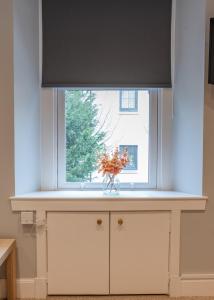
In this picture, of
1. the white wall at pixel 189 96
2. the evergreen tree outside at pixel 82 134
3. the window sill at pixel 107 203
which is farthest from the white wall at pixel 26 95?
the white wall at pixel 189 96

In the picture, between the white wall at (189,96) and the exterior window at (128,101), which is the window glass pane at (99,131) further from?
the white wall at (189,96)

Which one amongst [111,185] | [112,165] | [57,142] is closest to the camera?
[112,165]

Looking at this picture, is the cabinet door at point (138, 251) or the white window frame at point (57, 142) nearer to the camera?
the cabinet door at point (138, 251)

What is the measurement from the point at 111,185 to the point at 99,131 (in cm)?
50

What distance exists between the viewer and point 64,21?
3.11m

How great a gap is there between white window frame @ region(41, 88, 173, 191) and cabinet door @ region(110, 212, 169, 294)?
1.52 feet

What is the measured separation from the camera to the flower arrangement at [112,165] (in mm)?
2943

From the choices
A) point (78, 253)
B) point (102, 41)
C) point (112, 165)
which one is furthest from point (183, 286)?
point (102, 41)

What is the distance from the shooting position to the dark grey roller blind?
3.12m

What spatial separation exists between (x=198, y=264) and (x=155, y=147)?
3.41 ft

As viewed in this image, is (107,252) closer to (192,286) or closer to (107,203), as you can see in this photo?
(107,203)

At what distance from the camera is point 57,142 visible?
3.24 meters

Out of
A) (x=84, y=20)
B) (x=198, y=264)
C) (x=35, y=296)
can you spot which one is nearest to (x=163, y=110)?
(x=84, y=20)

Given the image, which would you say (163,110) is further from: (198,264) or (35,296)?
(35,296)
